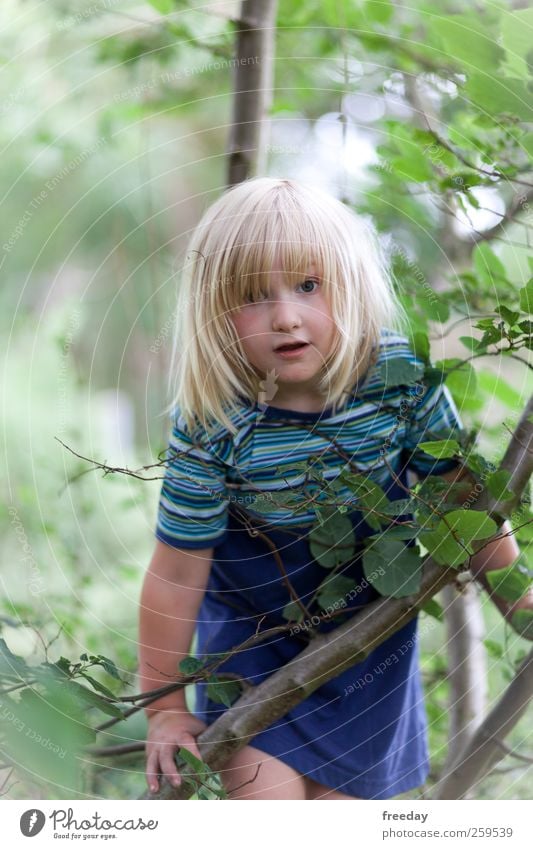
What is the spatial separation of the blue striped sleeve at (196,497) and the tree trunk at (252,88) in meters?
0.18

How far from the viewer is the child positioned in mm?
492

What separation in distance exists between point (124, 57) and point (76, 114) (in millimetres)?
58

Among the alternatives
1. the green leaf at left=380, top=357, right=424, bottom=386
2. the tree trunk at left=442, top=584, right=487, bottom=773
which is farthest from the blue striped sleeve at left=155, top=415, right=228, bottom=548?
the tree trunk at left=442, top=584, right=487, bottom=773

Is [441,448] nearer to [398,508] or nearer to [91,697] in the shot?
[398,508]

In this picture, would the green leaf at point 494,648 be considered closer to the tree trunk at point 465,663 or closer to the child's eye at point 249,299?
the tree trunk at point 465,663

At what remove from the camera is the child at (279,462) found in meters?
0.49

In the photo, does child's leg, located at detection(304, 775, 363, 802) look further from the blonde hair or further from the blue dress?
the blonde hair

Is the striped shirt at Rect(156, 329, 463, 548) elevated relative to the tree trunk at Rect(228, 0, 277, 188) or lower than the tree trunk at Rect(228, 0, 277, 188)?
lower

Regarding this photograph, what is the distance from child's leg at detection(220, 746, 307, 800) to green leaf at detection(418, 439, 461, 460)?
198 mm

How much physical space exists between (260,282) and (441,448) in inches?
→ 5.2

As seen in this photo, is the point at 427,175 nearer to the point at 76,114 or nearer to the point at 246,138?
the point at 246,138

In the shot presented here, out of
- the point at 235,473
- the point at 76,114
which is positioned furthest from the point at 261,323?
the point at 76,114

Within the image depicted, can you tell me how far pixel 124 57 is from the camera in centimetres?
69

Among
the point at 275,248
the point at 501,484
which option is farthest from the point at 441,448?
the point at 275,248
